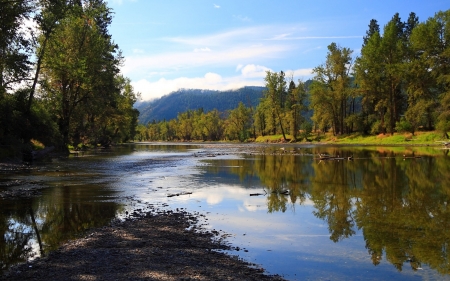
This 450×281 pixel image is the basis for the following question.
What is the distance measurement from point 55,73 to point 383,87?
66453 mm

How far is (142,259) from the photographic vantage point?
8.38m

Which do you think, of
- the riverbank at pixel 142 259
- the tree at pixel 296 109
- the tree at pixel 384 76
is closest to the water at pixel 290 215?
the riverbank at pixel 142 259

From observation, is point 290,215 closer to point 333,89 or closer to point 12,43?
Answer: point 12,43

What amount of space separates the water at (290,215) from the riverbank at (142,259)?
2.03ft

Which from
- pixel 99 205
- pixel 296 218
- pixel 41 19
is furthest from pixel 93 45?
pixel 296 218

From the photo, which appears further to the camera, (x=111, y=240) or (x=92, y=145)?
(x=92, y=145)

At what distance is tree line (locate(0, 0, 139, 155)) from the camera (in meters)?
31.5

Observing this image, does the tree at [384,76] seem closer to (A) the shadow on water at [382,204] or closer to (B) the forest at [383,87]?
(B) the forest at [383,87]

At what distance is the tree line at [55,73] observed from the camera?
31484mm

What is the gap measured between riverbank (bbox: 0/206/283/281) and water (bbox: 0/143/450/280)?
618 mm

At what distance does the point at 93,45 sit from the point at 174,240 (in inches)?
1893

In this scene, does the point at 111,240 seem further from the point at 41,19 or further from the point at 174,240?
the point at 41,19

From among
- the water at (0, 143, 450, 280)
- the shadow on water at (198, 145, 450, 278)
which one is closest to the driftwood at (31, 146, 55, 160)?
the water at (0, 143, 450, 280)

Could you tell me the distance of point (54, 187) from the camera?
20.6 metres
